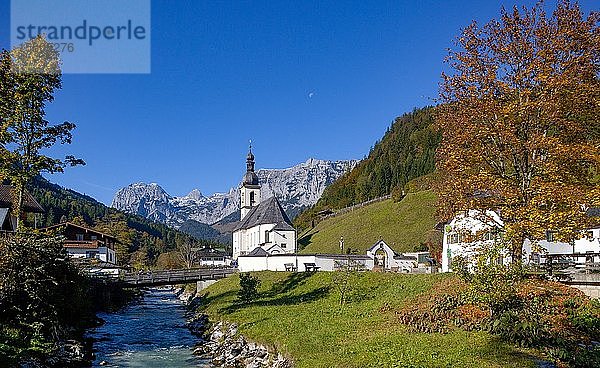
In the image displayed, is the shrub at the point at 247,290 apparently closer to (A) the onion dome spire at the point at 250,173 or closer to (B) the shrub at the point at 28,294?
(B) the shrub at the point at 28,294

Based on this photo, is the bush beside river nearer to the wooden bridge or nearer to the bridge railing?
the wooden bridge

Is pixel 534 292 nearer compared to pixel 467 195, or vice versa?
pixel 534 292

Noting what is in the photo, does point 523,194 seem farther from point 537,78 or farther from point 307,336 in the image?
point 307,336

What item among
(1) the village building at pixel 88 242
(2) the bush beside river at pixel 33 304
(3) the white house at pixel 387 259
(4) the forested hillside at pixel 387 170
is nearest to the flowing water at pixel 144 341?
(2) the bush beside river at pixel 33 304

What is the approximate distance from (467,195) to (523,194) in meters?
2.78

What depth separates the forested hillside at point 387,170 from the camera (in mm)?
141250

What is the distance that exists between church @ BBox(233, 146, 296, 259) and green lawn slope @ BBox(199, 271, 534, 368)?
20.1 m

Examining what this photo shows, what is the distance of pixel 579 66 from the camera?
2439cm

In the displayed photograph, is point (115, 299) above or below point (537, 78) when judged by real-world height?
below

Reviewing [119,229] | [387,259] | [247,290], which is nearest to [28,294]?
[247,290]

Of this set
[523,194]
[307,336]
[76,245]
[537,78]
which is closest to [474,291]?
[523,194]

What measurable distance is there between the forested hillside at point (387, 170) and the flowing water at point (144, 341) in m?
86.6

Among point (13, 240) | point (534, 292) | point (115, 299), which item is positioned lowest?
point (115, 299)

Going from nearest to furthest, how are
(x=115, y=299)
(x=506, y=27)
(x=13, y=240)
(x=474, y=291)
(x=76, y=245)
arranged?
(x=474, y=291) < (x=13, y=240) < (x=506, y=27) < (x=115, y=299) < (x=76, y=245)
